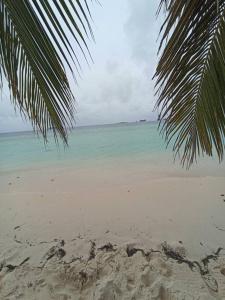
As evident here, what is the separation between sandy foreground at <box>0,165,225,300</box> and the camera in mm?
2078

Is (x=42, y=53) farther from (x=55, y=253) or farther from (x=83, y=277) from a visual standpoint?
(x=55, y=253)

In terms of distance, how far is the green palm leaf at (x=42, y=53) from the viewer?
2.88ft

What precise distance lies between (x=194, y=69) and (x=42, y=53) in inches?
31.7

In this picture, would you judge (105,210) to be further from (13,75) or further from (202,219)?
(13,75)

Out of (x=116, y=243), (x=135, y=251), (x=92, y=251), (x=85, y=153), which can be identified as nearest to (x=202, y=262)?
(x=135, y=251)

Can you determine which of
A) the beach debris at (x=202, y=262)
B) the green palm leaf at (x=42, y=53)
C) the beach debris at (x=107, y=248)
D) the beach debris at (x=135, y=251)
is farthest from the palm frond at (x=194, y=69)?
the beach debris at (x=107, y=248)

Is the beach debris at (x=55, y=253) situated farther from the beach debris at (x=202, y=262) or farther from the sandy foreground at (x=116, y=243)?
the beach debris at (x=202, y=262)

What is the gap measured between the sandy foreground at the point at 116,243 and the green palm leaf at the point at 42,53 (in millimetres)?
1529

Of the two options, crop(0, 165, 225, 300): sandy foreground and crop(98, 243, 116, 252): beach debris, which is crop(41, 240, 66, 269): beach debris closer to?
crop(0, 165, 225, 300): sandy foreground

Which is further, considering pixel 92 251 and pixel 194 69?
pixel 92 251

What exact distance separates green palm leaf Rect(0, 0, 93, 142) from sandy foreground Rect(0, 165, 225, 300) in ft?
5.02

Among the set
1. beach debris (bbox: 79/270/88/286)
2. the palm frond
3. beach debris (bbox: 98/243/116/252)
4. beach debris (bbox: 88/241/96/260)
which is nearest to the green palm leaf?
the palm frond

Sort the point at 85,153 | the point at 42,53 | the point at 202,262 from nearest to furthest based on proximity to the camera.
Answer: the point at 42,53 → the point at 202,262 → the point at 85,153

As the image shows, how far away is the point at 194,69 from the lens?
1349 millimetres
